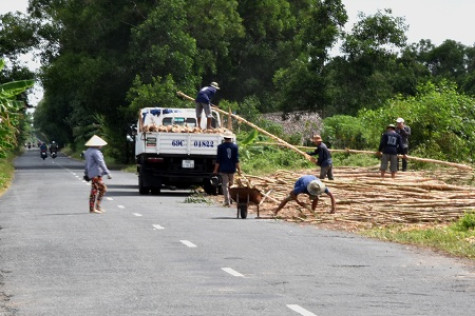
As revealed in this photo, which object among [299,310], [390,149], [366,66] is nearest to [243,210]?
[390,149]

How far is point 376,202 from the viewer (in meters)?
22.8

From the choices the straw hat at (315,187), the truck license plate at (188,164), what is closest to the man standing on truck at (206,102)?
the truck license plate at (188,164)

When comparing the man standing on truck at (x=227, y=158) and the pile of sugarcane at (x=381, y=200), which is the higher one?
the man standing on truck at (x=227, y=158)

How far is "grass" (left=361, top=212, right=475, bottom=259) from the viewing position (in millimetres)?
16969

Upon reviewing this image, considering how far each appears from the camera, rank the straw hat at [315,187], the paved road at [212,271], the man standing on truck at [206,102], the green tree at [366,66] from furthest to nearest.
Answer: the green tree at [366,66] → the man standing on truck at [206,102] → the straw hat at [315,187] → the paved road at [212,271]

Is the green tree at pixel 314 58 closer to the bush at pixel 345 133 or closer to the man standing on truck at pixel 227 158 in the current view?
the bush at pixel 345 133

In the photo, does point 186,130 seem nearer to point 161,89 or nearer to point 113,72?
point 161,89

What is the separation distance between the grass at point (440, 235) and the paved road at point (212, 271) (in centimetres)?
59

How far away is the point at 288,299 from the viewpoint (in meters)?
10.9

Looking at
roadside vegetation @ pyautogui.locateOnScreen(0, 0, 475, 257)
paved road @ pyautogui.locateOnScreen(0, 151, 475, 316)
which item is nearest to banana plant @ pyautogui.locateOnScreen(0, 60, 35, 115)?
paved road @ pyautogui.locateOnScreen(0, 151, 475, 316)

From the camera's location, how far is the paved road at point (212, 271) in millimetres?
10523

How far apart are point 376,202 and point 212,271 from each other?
9.98 meters

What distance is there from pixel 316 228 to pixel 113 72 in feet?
156

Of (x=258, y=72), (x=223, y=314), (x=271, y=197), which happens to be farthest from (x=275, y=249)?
(x=258, y=72)
